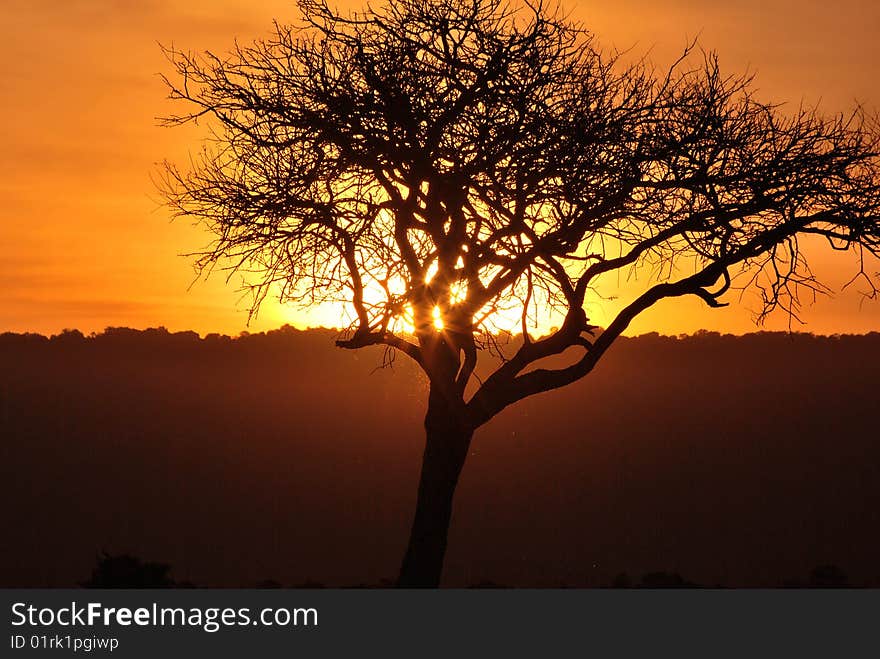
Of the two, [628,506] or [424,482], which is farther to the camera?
[628,506]

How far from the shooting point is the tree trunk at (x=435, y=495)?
1683cm

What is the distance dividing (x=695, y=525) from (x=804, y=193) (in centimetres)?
3074

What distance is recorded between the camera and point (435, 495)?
16875 millimetres

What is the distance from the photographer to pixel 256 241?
55.1ft

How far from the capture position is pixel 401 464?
55062 millimetres

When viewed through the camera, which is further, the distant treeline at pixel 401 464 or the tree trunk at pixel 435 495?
the distant treeline at pixel 401 464

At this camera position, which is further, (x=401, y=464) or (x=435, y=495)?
(x=401, y=464)

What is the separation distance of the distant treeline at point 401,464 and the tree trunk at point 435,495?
12291 millimetres

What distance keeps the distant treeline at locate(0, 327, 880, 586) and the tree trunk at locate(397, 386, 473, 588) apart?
40.3 feet

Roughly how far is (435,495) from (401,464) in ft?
126

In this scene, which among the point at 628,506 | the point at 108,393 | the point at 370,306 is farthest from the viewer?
the point at 108,393

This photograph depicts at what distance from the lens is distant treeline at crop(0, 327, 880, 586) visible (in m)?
41.2
